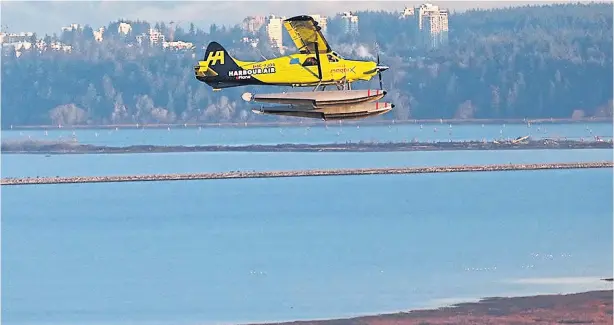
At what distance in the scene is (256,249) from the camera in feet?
243

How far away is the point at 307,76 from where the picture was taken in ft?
115

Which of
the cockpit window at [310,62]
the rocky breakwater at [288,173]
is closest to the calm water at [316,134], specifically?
the rocky breakwater at [288,173]

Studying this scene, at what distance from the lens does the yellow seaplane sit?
111ft

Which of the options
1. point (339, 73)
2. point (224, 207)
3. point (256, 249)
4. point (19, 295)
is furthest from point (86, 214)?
point (339, 73)

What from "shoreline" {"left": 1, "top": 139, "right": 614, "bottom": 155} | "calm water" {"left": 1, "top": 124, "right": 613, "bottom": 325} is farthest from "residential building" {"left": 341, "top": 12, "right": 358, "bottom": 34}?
"calm water" {"left": 1, "top": 124, "right": 613, "bottom": 325}

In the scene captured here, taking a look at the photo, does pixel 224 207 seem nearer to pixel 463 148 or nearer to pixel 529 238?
pixel 529 238

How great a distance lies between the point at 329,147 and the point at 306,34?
323 ft

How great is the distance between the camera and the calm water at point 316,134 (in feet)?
486

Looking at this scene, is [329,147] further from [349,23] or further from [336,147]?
[349,23]

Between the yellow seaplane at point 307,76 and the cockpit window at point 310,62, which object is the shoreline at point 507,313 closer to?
the yellow seaplane at point 307,76

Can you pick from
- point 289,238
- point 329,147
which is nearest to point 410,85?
point 329,147

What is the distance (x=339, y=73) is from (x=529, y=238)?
43505mm

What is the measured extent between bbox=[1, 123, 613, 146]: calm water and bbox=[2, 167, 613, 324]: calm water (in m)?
32.1

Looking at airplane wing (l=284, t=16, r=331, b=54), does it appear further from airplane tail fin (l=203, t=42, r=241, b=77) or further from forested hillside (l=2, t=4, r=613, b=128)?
forested hillside (l=2, t=4, r=613, b=128)
